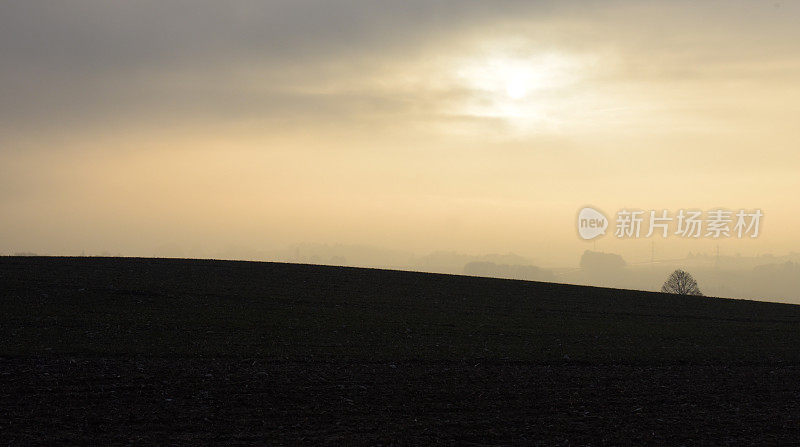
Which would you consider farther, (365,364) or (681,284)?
(681,284)

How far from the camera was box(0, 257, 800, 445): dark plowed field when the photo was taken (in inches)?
711

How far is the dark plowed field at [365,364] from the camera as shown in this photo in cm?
1806

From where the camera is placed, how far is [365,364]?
26.2 m

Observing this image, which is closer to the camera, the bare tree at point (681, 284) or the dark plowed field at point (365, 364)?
the dark plowed field at point (365, 364)

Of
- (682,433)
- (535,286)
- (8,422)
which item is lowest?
(8,422)

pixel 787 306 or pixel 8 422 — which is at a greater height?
pixel 787 306

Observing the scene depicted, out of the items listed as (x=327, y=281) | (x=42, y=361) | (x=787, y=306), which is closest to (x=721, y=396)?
(x=42, y=361)

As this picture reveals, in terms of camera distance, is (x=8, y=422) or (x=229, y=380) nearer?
(x=8, y=422)

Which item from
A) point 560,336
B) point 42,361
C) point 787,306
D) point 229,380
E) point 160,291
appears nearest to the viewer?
point 229,380

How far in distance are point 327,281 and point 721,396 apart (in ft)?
99.4

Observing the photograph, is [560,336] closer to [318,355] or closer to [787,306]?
[318,355]

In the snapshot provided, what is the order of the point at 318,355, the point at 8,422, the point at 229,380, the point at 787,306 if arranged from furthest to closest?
1. the point at 787,306
2. the point at 318,355
3. the point at 229,380
4. the point at 8,422

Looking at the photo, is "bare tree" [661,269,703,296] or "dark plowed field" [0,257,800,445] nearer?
"dark plowed field" [0,257,800,445]

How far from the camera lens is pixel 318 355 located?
2745 cm
